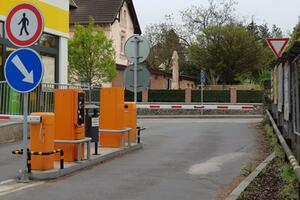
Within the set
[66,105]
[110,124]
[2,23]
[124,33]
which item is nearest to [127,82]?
[110,124]

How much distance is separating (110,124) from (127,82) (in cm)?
191

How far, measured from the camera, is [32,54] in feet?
31.0

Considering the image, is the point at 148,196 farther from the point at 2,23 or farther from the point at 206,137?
the point at 2,23

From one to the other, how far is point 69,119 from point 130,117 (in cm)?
442

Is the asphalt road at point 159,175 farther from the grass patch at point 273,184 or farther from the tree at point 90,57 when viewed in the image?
the tree at point 90,57

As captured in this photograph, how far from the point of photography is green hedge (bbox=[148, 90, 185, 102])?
139 feet

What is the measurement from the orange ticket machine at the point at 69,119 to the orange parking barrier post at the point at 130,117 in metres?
3.46

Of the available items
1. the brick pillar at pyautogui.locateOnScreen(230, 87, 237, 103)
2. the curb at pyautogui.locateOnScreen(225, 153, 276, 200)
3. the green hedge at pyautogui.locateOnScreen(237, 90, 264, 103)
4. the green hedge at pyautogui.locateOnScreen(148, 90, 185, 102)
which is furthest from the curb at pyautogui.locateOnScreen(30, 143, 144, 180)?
the green hedge at pyautogui.locateOnScreen(148, 90, 185, 102)

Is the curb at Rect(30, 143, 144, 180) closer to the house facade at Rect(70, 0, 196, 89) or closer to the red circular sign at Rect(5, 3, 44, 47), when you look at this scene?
the red circular sign at Rect(5, 3, 44, 47)

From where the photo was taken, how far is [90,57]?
1495 inches

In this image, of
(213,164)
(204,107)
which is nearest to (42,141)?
(213,164)

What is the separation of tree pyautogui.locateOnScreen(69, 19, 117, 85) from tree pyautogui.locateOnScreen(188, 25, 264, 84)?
16474 millimetres

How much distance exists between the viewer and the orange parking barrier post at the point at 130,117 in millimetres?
15098

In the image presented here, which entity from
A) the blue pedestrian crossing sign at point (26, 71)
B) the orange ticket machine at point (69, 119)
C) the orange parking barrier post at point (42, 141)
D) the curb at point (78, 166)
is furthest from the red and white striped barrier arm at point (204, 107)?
the blue pedestrian crossing sign at point (26, 71)
